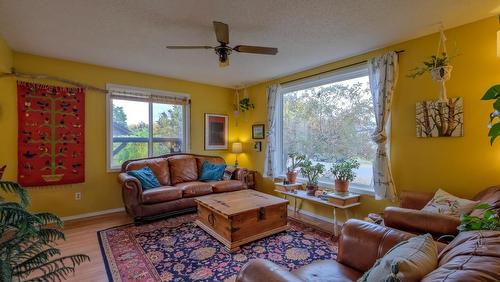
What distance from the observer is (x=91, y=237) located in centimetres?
308

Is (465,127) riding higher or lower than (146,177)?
higher

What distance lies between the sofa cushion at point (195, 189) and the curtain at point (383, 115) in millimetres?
2629

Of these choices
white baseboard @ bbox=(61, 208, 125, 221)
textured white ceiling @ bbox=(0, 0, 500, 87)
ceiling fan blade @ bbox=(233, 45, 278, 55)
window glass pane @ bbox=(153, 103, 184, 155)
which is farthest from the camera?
window glass pane @ bbox=(153, 103, 184, 155)

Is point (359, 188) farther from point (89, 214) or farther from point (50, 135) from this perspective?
point (50, 135)

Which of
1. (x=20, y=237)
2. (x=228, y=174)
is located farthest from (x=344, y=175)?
(x=20, y=237)

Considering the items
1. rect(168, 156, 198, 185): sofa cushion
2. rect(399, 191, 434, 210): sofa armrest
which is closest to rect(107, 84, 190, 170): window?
rect(168, 156, 198, 185): sofa cushion

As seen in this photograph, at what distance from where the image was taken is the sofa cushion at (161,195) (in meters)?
3.46

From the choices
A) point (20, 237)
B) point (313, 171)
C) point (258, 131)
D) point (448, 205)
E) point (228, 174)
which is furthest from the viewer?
point (258, 131)

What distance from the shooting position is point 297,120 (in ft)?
14.8

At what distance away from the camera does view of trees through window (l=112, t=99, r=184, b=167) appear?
4281 millimetres

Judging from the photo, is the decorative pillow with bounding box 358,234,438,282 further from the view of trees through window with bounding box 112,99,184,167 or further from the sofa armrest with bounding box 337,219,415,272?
the view of trees through window with bounding box 112,99,184,167

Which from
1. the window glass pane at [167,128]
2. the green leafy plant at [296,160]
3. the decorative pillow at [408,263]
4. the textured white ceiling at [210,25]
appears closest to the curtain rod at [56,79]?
the textured white ceiling at [210,25]

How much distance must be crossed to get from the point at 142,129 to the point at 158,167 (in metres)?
0.87

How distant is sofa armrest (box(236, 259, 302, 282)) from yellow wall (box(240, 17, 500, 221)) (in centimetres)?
256
